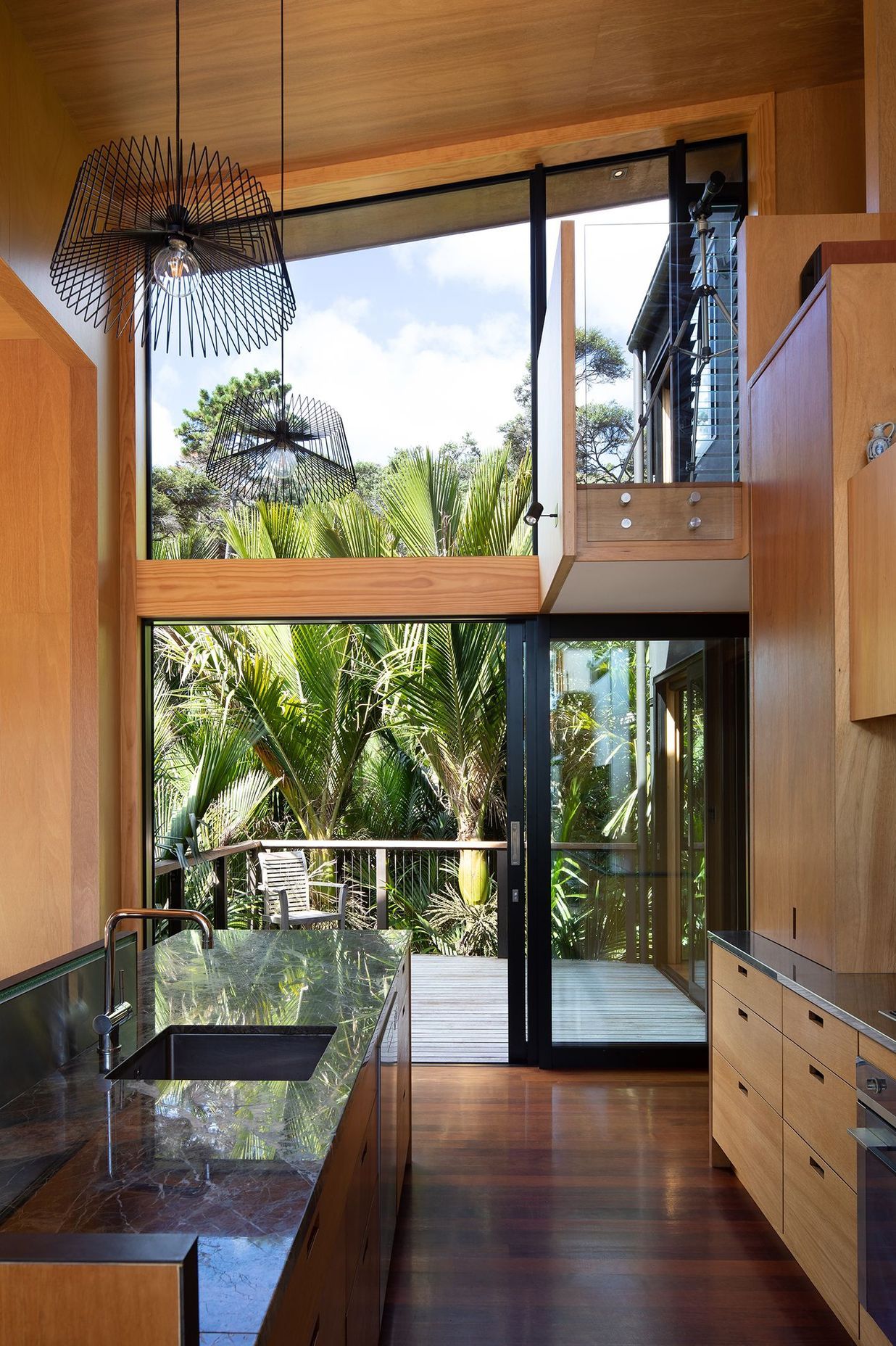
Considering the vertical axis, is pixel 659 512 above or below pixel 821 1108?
above

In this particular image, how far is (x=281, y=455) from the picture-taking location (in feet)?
13.2

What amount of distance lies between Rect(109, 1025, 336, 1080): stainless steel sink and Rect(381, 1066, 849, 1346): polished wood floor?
0.90 metres

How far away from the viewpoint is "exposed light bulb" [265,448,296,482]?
4012 mm

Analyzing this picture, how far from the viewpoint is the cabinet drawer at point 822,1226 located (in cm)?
255

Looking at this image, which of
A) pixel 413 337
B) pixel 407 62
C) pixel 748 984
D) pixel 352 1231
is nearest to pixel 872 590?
pixel 748 984

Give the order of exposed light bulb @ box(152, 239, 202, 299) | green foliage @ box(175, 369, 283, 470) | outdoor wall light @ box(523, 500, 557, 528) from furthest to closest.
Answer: green foliage @ box(175, 369, 283, 470) < outdoor wall light @ box(523, 500, 557, 528) < exposed light bulb @ box(152, 239, 202, 299)

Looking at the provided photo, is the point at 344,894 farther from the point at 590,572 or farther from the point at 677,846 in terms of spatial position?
the point at 590,572

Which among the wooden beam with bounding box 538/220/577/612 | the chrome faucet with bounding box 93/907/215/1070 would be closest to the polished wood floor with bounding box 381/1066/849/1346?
the chrome faucet with bounding box 93/907/215/1070

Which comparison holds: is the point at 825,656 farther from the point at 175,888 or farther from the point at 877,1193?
the point at 175,888

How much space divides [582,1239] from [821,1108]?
101 centimetres

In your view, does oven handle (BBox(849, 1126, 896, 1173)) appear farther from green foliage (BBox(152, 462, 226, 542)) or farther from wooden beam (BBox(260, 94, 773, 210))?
wooden beam (BBox(260, 94, 773, 210))

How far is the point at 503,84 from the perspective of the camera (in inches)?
192

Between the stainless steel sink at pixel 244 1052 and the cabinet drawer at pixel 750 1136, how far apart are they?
1533 mm

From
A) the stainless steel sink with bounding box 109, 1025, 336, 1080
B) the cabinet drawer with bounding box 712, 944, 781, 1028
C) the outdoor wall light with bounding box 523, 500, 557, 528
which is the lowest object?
the cabinet drawer with bounding box 712, 944, 781, 1028
